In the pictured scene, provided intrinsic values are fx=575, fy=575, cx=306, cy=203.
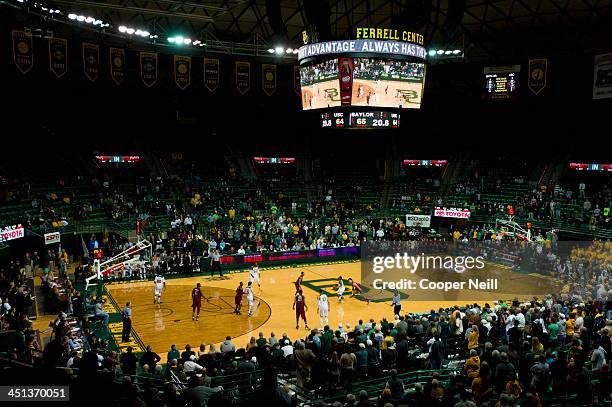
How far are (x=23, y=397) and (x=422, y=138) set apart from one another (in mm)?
44492

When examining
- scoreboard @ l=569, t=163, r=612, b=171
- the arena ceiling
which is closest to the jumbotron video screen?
the arena ceiling

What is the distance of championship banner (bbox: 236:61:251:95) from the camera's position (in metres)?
36.7

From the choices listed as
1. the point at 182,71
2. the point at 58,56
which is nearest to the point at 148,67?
the point at 182,71

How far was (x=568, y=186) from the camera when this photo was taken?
4034cm

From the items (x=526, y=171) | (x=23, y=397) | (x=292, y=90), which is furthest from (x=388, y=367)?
(x=526, y=171)

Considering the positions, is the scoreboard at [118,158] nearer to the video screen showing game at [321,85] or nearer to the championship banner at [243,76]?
the championship banner at [243,76]

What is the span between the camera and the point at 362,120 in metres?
25.6

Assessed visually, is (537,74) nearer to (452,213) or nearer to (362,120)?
(452,213)

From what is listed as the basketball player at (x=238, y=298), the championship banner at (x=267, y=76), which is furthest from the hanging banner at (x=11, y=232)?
the championship banner at (x=267, y=76)

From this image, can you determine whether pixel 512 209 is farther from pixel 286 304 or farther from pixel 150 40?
pixel 150 40

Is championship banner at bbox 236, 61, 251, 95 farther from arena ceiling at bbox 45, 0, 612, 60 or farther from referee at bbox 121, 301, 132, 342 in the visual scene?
referee at bbox 121, 301, 132, 342

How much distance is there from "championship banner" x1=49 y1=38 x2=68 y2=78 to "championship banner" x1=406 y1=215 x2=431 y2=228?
75.2 feet

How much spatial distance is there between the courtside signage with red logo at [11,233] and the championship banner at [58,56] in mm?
8325

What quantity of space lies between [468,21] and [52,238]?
30.7 m
